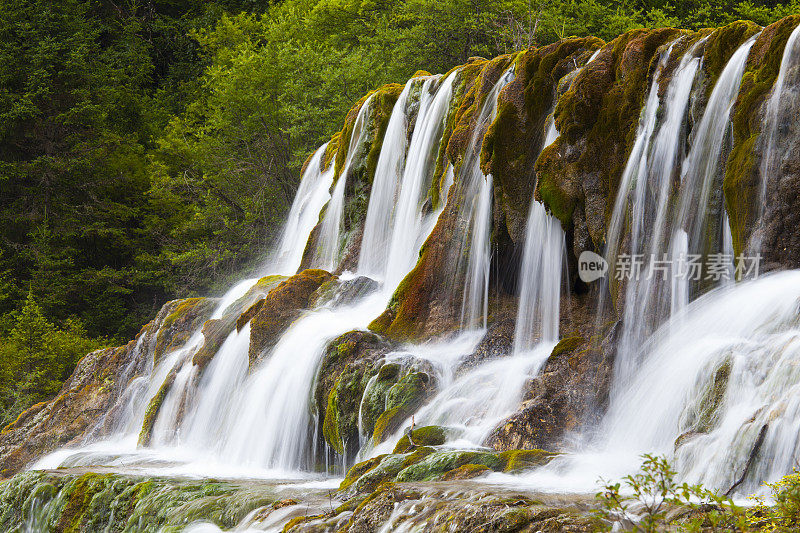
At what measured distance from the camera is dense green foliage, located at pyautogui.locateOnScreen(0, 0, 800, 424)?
20.8 metres

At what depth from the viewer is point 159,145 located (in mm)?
26391

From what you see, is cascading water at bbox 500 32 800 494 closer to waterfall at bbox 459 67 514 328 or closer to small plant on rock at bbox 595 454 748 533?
small plant on rock at bbox 595 454 748 533

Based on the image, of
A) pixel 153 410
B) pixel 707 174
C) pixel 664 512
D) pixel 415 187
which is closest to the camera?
pixel 664 512

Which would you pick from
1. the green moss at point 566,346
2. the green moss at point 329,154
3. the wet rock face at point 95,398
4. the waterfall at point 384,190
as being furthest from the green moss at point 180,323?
the green moss at point 566,346

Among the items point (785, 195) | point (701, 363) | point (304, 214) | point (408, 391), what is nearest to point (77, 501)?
point (408, 391)

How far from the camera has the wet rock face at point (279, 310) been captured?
1043cm

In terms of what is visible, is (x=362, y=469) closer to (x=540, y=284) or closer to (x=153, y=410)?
(x=540, y=284)

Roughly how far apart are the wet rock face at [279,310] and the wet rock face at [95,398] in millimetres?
3284

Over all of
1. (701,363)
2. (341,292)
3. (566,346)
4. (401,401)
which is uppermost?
(341,292)

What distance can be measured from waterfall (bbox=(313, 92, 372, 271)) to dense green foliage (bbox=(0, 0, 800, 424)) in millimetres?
5432

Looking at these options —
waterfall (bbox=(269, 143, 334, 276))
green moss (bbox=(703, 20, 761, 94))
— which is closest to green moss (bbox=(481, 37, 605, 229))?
green moss (bbox=(703, 20, 761, 94))

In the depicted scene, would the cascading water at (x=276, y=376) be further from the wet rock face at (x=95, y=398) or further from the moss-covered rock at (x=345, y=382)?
the wet rock face at (x=95, y=398)

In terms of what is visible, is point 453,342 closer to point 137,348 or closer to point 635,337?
point 635,337

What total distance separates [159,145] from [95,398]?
46.5ft
